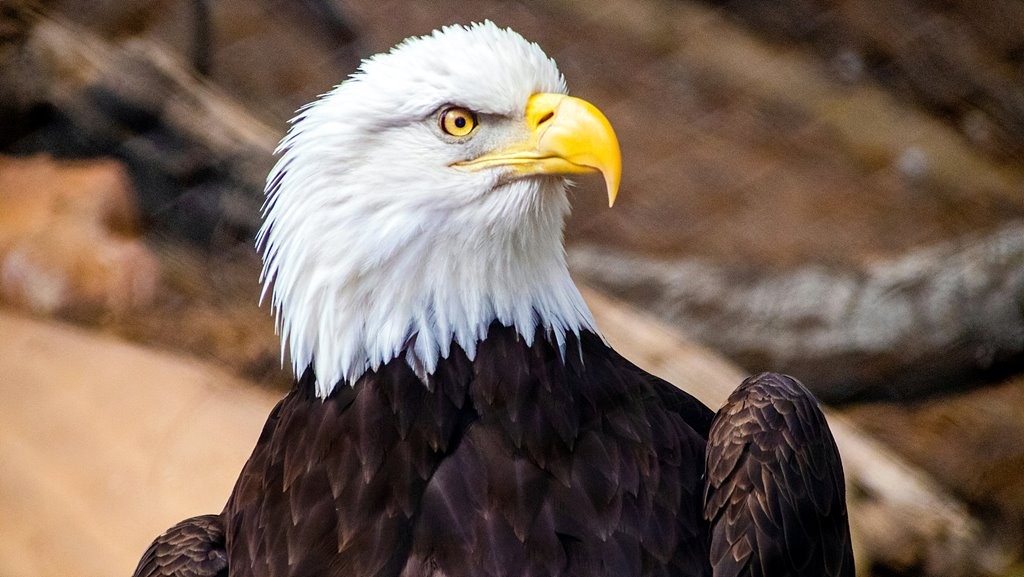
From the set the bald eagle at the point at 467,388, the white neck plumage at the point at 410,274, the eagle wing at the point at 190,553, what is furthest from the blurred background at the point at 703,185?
the white neck plumage at the point at 410,274

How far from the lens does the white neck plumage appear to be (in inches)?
72.2

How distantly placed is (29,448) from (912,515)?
2502 millimetres

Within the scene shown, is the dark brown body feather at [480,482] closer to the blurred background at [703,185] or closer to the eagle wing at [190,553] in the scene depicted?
the eagle wing at [190,553]

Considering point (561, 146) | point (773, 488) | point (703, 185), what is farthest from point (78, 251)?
point (773, 488)

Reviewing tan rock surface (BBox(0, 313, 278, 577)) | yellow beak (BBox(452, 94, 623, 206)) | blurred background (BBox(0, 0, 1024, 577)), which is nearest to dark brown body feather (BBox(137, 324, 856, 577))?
yellow beak (BBox(452, 94, 623, 206))

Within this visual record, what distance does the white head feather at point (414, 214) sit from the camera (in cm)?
182

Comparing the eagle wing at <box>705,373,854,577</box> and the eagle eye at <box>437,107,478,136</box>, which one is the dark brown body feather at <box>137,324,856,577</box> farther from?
the eagle eye at <box>437,107,478,136</box>

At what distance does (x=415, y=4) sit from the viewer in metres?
3.90

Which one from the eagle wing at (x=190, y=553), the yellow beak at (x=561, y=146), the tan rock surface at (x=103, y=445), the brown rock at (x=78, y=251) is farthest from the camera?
the brown rock at (x=78, y=251)

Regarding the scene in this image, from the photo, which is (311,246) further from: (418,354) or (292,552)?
(292,552)

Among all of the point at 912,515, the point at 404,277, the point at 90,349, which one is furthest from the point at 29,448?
the point at 912,515

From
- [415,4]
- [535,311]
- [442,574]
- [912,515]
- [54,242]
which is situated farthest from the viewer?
[415,4]

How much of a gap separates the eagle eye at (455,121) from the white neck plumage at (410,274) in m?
0.11

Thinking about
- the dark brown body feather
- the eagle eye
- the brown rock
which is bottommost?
the dark brown body feather
